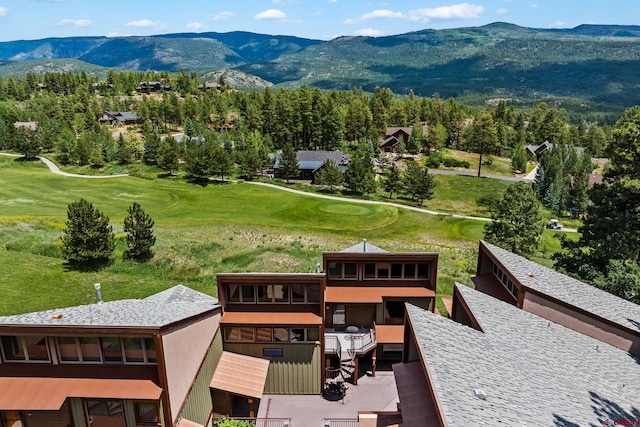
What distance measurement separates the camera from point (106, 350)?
666 inches

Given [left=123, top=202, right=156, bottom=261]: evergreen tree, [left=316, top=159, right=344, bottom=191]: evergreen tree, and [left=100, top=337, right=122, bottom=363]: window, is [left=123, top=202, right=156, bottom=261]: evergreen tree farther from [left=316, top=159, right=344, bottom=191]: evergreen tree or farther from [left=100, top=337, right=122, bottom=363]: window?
[left=316, top=159, right=344, bottom=191]: evergreen tree

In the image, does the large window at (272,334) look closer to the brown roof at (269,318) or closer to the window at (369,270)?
the brown roof at (269,318)

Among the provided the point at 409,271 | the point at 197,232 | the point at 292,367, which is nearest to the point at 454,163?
the point at 197,232

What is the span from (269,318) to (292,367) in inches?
122

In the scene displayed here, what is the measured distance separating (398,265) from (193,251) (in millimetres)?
24347

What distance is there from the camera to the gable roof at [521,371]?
37.6ft

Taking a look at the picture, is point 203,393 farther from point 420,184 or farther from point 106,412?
point 420,184

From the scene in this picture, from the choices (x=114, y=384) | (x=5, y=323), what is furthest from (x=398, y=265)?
(x=5, y=323)

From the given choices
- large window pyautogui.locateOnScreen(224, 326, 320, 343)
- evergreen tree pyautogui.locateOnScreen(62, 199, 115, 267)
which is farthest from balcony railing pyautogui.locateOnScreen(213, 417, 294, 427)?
evergreen tree pyautogui.locateOnScreen(62, 199, 115, 267)

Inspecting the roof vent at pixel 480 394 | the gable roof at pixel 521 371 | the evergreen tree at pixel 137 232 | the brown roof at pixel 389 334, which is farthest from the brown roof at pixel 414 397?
the evergreen tree at pixel 137 232

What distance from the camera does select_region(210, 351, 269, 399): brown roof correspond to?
20.1 meters

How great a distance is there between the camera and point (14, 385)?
1634cm

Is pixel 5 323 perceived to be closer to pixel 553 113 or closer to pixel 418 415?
pixel 418 415

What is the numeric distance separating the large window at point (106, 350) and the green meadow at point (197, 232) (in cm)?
1530
